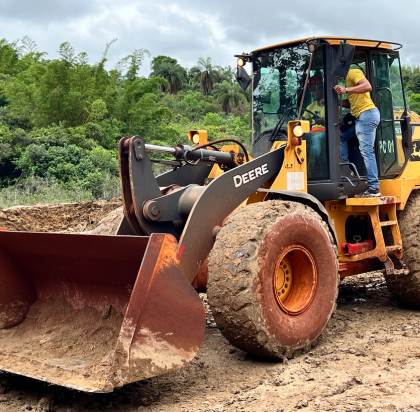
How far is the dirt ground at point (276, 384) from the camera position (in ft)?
13.0

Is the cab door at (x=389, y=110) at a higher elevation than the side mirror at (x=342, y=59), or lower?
lower

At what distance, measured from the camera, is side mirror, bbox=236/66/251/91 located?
6871 mm

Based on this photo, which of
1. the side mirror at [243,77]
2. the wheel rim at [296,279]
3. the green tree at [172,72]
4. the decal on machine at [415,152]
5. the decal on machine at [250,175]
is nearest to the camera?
the wheel rim at [296,279]

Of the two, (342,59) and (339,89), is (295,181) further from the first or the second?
(342,59)

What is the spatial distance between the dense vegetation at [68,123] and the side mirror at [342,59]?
9.88 metres

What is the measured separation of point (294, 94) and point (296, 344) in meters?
2.63

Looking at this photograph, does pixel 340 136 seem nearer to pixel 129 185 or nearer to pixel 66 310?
pixel 129 185

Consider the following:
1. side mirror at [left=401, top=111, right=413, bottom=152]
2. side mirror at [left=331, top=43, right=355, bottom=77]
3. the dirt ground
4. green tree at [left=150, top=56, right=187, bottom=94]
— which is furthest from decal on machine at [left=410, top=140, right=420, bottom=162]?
green tree at [left=150, top=56, right=187, bottom=94]

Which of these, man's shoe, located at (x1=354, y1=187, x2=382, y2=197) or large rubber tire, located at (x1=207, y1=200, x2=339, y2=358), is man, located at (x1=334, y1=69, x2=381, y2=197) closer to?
man's shoe, located at (x1=354, y1=187, x2=382, y2=197)

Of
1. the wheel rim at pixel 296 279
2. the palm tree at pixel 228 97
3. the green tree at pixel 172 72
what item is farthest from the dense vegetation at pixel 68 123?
the green tree at pixel 172 72

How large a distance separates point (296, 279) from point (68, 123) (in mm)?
18125

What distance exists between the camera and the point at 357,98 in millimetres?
6273

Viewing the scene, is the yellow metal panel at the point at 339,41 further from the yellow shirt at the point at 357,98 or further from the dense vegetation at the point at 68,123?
the dense vegetation at the point at 68,123

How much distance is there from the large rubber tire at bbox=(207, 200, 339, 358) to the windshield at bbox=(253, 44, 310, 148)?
166 centimetres
